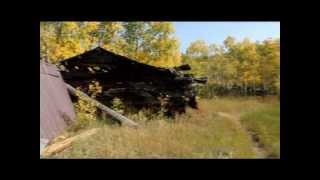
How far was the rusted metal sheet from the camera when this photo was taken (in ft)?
13.7

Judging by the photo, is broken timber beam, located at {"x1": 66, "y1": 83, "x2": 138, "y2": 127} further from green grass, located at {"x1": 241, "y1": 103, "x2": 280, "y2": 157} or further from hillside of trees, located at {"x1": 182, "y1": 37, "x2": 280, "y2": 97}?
green grass, located at {"x1": 241, "y1": 103, "x2": 280, "y2": 157}

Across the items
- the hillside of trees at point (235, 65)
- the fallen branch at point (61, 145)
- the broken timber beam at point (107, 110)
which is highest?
the hillside of trees at point (235, 65)

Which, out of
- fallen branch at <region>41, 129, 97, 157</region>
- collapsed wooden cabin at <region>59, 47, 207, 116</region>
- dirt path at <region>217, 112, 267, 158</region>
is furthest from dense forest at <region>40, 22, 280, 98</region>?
fallen branch at <region>41, 129, 97, 157</region>

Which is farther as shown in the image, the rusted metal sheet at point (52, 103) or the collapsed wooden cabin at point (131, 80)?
the collapsed wooden cabin at point (131, 80)

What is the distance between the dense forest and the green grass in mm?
213

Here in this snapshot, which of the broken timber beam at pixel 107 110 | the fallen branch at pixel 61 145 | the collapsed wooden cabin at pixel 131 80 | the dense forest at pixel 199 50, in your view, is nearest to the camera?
the fallen branch at pixel 61 145

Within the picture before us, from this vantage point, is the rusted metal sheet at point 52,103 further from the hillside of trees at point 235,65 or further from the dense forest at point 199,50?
the hillside of trees at point 235,65

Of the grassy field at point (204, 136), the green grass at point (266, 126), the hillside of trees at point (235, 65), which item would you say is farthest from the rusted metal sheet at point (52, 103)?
the green grass at point (266, 126)

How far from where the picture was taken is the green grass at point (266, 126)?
4.19 metres

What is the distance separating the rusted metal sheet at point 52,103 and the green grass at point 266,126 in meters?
1.93
